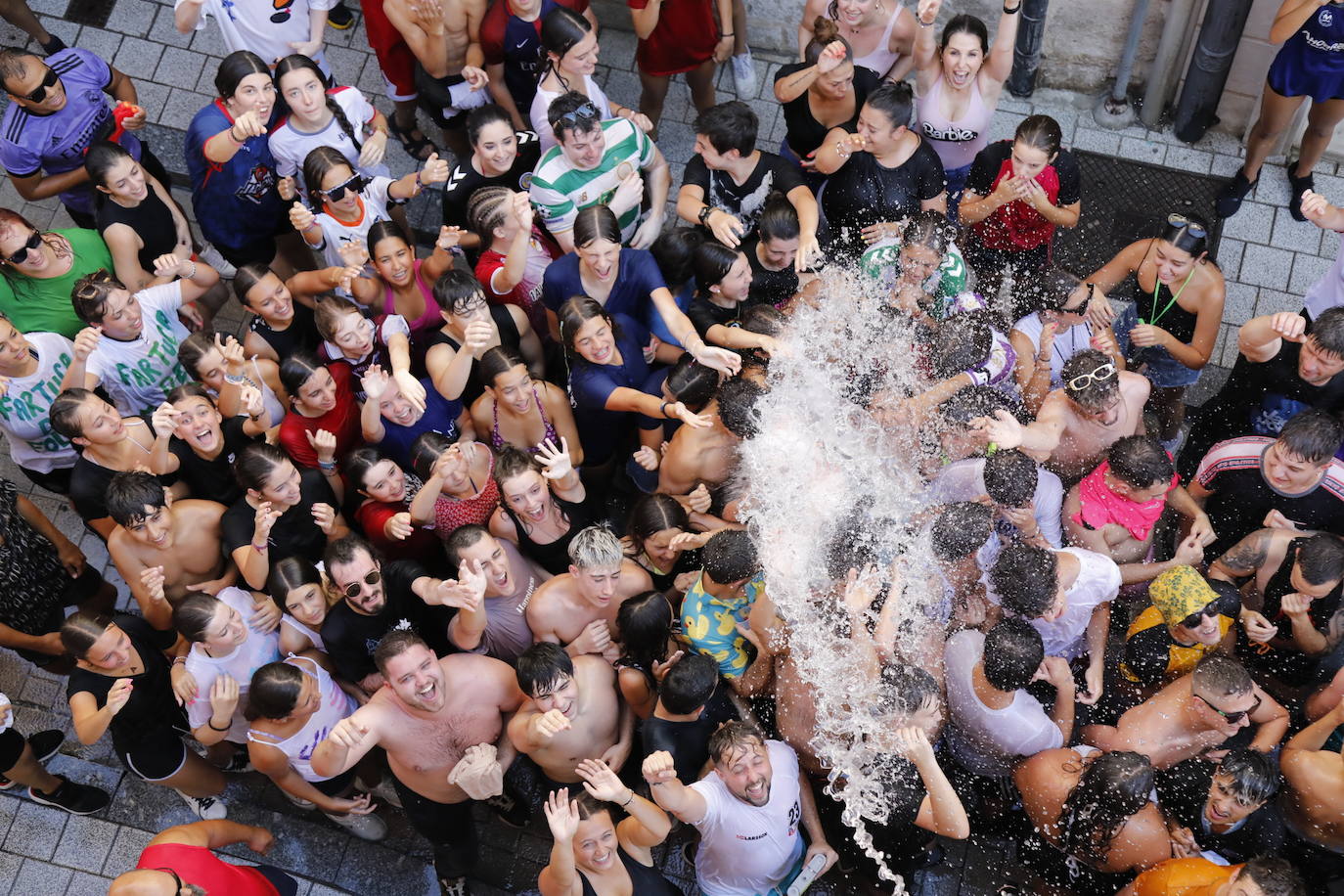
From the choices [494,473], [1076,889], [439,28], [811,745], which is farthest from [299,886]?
[439,28]

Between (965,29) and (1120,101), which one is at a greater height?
(965,29)

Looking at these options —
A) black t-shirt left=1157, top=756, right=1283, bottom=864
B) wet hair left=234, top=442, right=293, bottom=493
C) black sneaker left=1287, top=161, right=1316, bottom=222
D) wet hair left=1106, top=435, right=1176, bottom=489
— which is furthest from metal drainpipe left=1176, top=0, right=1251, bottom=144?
wet hair left=234, top=442, right=293, bottom=493

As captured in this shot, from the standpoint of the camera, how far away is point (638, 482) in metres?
6.19

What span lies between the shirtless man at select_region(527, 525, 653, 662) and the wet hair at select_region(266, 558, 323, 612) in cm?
102

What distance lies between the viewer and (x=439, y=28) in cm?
699

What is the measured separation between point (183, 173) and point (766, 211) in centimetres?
468

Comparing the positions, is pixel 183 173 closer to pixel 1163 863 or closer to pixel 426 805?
pixel 426 805

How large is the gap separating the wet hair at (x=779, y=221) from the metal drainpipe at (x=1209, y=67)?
Result: 307 centimetres

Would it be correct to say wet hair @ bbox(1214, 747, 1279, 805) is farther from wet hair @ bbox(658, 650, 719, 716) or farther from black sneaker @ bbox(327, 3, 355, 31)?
black sneaker @ bbox(327, 3, 355, 31)

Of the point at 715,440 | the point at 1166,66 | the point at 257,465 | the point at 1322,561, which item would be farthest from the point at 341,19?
the point at 1322,561

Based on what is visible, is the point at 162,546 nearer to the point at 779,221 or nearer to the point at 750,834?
the point at 750,834

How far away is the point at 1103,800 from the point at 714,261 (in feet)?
9.89

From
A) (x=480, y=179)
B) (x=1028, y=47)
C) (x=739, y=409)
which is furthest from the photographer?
(x=1028, y=47)

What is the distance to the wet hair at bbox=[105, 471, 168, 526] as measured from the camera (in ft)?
17.6
